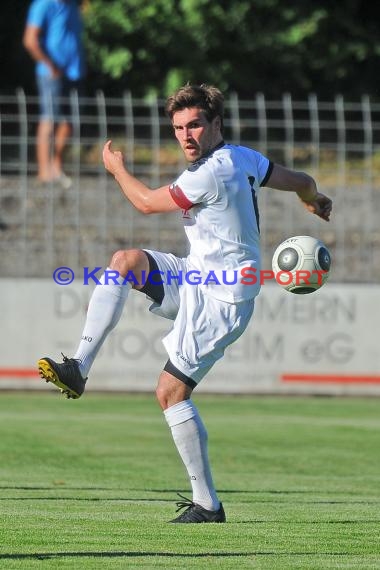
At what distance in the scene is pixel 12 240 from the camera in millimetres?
17234

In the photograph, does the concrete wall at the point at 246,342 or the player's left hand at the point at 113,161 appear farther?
the concrete wall at the point at 246,342

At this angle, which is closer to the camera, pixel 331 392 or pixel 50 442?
pixel 50 442

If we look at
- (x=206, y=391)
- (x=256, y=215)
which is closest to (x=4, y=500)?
(x=256, y=215)

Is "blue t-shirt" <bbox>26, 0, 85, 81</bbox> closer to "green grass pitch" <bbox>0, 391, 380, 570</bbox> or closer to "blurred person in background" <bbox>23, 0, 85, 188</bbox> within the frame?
"blurred person in background" <bbox>23, 0, 85, 188</bbox>

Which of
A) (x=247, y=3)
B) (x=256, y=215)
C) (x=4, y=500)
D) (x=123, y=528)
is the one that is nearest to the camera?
(x=123, y=528)

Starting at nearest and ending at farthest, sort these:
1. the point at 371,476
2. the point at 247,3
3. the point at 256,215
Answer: the point at 256,215
the point at 371,476
the point at 247,3

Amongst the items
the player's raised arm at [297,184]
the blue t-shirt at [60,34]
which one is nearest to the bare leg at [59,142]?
the blue t-shirt at [60,34]

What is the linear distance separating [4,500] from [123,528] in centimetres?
149

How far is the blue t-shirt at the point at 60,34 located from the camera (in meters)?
17.5

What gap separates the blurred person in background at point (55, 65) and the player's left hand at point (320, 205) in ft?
31.7

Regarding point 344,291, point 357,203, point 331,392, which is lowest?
point 331,392

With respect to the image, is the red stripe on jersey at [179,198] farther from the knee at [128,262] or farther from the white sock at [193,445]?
the white sock at [193,445]

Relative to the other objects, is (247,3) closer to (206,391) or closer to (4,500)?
(206,391)

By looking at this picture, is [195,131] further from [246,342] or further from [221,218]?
[246,342]
